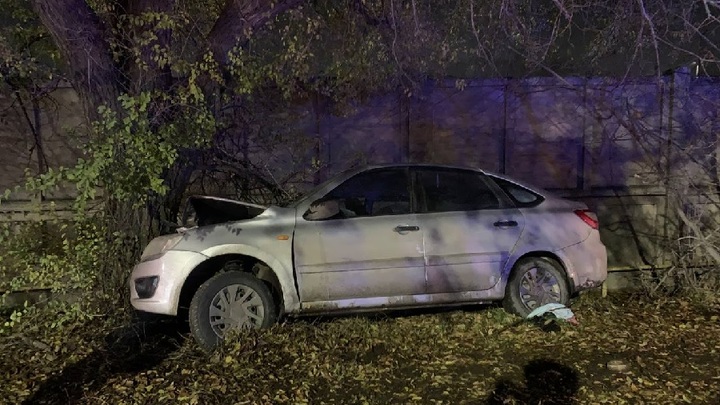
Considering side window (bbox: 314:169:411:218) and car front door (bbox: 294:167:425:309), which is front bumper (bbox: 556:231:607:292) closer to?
car front door (bbox: 294:167:425:309)

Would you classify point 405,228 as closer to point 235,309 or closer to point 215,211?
point 235,309

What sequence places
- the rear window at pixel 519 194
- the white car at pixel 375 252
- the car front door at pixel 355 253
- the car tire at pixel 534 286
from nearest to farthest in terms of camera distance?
the white car at pixel 375 252 → the car front door at pixel 355 253 → the car tire at pixel 534 286 → the rear window at pixel 519 194

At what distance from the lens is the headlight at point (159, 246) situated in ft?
18.2

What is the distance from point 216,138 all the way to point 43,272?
6.96 feet

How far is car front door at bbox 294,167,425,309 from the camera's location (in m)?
5.68

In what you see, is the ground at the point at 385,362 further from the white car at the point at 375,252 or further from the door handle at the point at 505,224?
the door handle at the point at 505,224

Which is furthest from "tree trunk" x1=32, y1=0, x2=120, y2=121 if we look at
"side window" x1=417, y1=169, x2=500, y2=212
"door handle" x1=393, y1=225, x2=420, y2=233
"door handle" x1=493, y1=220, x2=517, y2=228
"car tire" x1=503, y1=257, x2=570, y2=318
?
"car tire" x1=503, y1=257, x2=570, y2=318

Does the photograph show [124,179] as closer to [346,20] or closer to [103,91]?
[103,91]

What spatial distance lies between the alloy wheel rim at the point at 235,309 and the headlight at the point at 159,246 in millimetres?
587

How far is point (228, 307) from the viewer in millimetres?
5523

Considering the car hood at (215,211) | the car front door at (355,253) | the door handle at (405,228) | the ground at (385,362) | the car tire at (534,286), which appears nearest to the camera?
the ground at (385,362)

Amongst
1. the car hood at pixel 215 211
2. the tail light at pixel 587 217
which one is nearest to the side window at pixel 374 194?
the car hood at pixel 215 211

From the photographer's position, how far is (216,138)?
6.82 meters

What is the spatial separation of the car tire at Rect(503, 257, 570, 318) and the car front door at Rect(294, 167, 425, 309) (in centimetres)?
93
